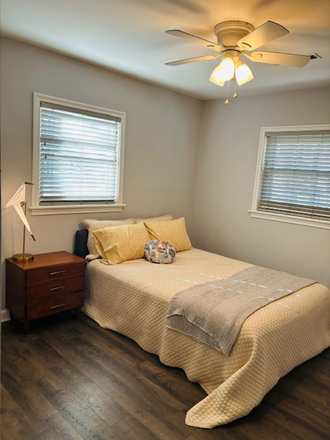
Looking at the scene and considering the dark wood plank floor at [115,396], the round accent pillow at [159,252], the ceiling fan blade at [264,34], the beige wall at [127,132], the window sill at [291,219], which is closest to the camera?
the ceiling fan blade at [264,34]

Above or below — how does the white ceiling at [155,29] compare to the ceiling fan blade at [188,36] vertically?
above

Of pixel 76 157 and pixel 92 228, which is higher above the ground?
pixel 76 157

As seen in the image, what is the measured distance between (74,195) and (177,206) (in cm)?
162

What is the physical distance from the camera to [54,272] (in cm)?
299

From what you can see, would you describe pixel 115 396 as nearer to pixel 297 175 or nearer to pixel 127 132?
pixel 127 132

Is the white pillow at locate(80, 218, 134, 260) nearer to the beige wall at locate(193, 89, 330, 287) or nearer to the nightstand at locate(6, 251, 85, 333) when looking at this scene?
the nightstand at locate(6, 251, 85, 333)

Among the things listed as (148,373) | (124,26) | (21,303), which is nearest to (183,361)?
(148,373)

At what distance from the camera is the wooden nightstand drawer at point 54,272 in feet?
9.32

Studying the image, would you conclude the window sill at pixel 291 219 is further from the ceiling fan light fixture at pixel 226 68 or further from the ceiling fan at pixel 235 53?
the ceiling fan light fixture at pixel 226 68

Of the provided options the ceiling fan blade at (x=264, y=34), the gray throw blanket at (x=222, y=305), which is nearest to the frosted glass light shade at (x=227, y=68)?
the ceiling fan blade at (x=264, y=34)

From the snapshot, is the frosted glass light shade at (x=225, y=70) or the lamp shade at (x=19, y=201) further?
A: the lamp shade at (x=19, y=201)

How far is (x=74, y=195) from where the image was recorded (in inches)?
138

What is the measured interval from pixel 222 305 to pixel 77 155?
82.7 inches

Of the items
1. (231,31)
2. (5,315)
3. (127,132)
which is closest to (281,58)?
(231,31)
